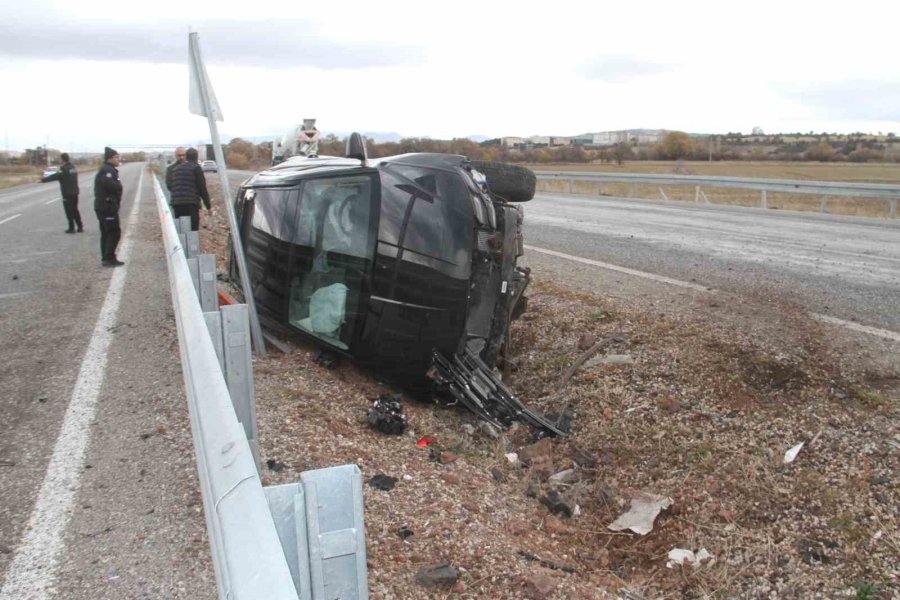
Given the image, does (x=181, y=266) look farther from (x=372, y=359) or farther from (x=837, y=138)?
(x=837, y=138)

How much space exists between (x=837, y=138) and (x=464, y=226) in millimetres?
51496

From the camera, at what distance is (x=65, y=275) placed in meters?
9.31

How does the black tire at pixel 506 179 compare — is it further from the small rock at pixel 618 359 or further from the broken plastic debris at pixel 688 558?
the broken plastic debris at pixel 688 558

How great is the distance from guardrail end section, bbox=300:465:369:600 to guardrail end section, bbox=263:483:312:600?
15mm

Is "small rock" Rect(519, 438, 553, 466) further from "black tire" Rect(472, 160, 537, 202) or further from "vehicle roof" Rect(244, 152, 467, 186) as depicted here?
"black tire" Rect(472, 160, 537, 202)

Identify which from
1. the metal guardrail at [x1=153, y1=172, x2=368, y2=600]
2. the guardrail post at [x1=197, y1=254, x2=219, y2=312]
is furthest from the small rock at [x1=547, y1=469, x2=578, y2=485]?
the metal guardrail at [x1=153, y1=172, x2=368, y2=600]

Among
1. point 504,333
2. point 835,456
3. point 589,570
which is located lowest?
point 589,570

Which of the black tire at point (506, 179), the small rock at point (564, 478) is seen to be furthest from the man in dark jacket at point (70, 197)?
the small rock at point (564, 478)

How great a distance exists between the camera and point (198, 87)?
6.19 metres

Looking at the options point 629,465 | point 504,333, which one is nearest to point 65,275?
point 504,333

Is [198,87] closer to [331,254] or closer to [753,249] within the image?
[331,254]

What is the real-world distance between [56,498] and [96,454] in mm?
468

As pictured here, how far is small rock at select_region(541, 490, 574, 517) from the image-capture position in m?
4.17

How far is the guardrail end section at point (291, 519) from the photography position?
1.58 m
